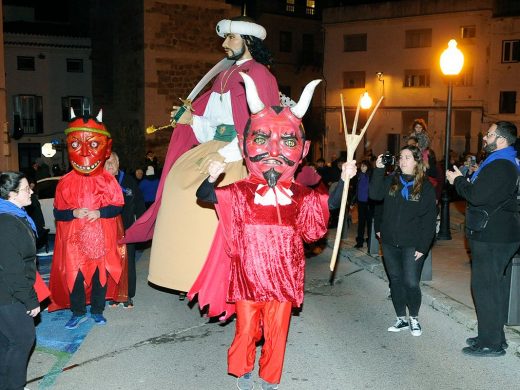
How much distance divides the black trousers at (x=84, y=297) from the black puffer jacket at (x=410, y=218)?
9.93 ft

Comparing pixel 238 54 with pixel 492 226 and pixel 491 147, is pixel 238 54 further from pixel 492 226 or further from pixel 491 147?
pixel 492 226

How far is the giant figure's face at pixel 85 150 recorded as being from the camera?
20.1 feet

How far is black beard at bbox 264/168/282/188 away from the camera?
4.42m

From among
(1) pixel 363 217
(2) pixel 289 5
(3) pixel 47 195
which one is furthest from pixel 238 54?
(2) pixel 289 5

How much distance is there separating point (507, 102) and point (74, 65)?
23497 millimetres

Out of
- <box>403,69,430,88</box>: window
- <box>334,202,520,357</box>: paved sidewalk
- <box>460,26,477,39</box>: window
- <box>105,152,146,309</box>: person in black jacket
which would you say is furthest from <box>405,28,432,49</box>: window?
<box>105,152,146,309</box>: person in black jacket

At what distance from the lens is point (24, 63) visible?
3094 centimetres

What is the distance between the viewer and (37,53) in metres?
31.0

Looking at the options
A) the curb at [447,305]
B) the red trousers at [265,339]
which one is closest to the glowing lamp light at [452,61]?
the curb at [447,305]

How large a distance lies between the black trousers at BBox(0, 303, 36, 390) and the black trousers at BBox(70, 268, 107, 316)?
1.87 m

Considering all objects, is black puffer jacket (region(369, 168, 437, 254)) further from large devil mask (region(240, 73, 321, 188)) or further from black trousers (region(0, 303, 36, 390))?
black trousers (region(0, 303, 36, 390))

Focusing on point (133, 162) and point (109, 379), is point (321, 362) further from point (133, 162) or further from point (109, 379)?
point (133, 162)

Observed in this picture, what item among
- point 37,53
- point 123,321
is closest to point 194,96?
point 123,321

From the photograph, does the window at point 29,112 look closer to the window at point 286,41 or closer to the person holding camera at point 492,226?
the window at point 286,41
